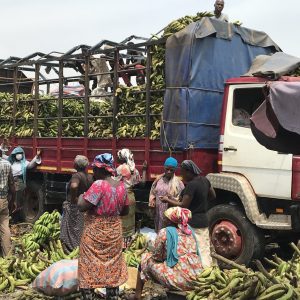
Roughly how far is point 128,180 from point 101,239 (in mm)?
2835

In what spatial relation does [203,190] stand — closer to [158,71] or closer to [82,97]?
[158,71]

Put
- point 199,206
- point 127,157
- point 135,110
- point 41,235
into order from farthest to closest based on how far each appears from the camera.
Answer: point 135,110 < point 127,157 < point 41,235 < point 199,206

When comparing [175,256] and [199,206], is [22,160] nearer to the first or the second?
[199,206]

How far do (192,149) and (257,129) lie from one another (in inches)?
154

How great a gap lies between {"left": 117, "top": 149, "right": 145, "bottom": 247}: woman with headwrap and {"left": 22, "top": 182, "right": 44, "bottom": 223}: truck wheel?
3.33m

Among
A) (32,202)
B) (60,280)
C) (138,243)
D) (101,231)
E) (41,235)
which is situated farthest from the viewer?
(32,202)

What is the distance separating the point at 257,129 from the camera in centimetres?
429

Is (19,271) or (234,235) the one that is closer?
(19,271)

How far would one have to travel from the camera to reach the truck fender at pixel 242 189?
24.9ft

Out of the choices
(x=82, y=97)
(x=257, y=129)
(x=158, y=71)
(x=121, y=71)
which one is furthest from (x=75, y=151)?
(x=257, y=129)

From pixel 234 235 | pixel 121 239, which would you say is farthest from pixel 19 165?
pixel 121 239

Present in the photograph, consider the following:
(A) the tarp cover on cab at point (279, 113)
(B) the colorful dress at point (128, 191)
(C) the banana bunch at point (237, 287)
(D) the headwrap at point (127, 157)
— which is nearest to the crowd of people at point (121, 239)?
(C) the banana bunch at point (237, 287)

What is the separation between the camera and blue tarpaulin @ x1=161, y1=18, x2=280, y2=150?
8.23 meters

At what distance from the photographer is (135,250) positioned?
26.9 ft
